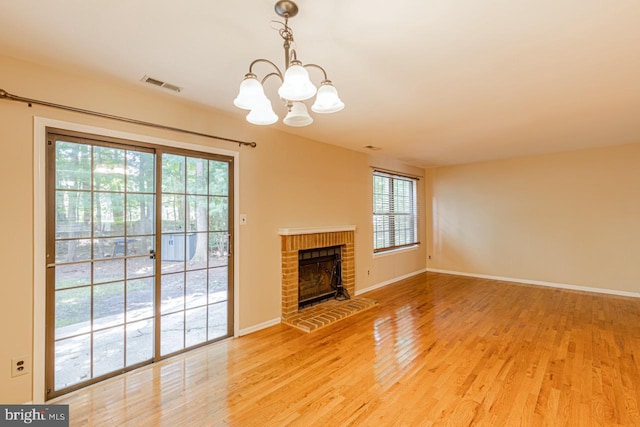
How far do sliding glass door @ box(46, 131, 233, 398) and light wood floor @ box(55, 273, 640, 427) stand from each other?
0.22 m

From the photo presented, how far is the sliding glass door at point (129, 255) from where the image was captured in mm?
2246

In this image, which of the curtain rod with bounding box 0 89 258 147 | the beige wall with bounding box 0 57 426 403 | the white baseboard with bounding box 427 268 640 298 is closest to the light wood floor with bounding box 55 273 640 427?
the beige wall with bounding box 0 57 426 403

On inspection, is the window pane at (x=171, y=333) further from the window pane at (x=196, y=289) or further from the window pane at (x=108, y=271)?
the window pane at (x=108, y=271)

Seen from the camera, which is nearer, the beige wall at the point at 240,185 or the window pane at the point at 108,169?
the beige wall at the point at 240,185

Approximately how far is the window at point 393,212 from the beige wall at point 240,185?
0.90ft

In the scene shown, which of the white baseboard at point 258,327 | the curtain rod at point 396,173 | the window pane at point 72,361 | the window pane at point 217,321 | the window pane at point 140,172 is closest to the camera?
the window pane at point 72,361

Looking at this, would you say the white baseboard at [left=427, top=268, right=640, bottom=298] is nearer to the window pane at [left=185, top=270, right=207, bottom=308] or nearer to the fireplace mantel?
the fireplace mantel

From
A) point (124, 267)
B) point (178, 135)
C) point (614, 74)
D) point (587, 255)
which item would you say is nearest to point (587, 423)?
point (614, 74)

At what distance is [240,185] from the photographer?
3.30m

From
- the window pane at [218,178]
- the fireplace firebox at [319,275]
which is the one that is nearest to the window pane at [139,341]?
the window pane at [218,178]

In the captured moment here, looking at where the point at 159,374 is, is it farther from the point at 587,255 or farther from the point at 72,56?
the point at 587,255

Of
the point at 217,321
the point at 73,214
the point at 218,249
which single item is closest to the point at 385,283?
the point at 217,321

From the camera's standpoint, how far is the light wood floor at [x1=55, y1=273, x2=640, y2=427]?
1.97 metres

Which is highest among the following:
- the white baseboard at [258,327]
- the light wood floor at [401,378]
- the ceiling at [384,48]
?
the ceiling at [384,48]
